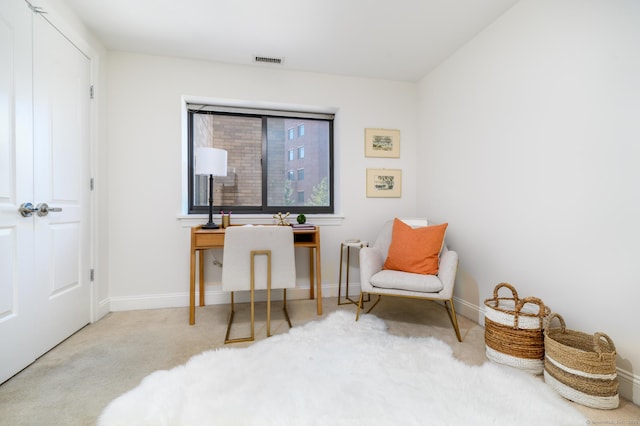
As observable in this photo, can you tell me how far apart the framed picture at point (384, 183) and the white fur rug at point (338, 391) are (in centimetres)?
165

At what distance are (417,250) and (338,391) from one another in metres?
1.28

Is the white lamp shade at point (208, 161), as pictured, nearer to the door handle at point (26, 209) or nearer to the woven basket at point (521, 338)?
the door handle at point (26, 209)

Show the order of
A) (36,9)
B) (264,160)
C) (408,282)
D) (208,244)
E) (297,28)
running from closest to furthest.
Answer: (36,9)
(408,282)
(297,28)
(208,244)
(264,160)

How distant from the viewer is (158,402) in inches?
50.8

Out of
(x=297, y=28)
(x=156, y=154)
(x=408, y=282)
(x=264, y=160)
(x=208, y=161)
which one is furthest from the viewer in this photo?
(x=264, y=160)

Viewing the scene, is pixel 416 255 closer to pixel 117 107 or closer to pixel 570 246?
pixel 570 246

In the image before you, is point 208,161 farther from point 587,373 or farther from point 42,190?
point 587,373

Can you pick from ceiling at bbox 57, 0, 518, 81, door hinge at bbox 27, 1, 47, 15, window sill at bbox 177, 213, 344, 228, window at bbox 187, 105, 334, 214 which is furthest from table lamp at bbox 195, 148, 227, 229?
door hinge at bbox 27, 1, 47, 15

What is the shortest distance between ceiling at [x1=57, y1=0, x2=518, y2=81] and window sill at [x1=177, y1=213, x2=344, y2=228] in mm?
1498

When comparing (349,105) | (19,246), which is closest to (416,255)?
(349,105)

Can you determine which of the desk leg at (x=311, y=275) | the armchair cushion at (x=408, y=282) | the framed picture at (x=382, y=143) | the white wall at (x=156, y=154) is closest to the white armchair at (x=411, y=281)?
the armchair cushion at (x=408, y=282)

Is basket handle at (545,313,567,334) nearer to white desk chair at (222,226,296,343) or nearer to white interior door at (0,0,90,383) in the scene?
white desk chair at (222,226,296,343)

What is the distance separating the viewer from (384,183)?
3.10 m

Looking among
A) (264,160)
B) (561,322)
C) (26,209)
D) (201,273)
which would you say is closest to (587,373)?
(561,322)
